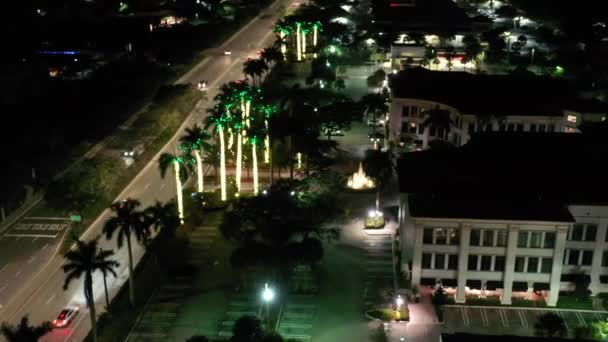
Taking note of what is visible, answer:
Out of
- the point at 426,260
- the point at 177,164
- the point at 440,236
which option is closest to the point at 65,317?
the point at 177,164

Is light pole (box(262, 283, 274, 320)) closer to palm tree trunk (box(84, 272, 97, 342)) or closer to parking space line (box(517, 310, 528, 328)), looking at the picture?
palm tree trunk (box(84, 272, 97, 342))

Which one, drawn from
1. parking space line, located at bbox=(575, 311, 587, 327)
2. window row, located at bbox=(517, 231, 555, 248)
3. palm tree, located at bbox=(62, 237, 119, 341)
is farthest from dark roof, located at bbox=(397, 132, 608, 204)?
palm tree, located at bbox=(62, 237, 119, 341)

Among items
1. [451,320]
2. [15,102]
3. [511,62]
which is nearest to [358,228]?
[451,320]

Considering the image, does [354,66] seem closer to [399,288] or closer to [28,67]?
[28,67]

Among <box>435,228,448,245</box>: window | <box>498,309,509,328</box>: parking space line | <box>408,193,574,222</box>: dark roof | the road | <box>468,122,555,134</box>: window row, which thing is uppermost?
<box>408,193,574,222</box>: dark roof

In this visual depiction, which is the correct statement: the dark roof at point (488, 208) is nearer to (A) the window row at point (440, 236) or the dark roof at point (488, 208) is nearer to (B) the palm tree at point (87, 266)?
(A) the window row at point (440, 236)

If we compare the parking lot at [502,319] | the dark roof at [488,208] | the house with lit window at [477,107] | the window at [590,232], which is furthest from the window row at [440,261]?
the house with lit window at [477,107]

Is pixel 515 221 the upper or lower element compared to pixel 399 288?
upper
